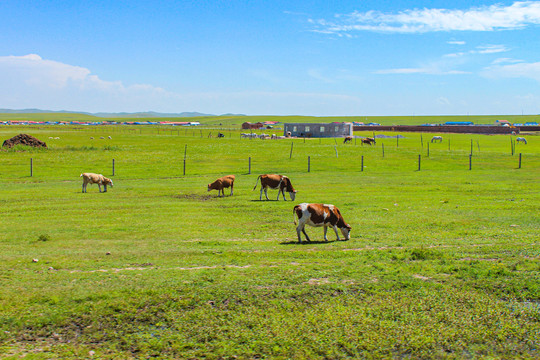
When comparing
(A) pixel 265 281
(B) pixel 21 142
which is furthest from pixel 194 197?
(B) pixel 21 142

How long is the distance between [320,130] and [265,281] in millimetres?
98283

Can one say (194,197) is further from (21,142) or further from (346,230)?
(21,142)

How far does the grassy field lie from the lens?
850cm

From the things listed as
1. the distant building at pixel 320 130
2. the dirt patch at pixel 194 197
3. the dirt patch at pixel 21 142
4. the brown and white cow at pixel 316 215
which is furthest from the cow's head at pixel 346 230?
the distant building at pixel 320 130

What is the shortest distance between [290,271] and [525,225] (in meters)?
10.7

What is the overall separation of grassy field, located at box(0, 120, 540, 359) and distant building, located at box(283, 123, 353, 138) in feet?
271

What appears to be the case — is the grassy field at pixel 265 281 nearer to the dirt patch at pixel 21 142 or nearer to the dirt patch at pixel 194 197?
the dirt patch at pixel 194 197

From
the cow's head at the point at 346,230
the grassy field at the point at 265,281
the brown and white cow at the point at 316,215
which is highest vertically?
the brown and white cow at the point at 316,215

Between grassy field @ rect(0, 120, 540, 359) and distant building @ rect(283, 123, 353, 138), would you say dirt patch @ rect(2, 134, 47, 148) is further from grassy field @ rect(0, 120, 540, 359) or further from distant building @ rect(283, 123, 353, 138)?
distant building @ rect(283, 123, 353, 138)

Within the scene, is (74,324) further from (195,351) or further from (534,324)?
(534,324)

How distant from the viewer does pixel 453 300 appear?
10180mm

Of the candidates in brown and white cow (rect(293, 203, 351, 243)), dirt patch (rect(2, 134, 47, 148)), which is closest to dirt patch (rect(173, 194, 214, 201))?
brown and white cow (rect(293, 203, 351, 243))

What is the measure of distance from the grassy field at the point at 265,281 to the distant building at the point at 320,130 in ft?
271

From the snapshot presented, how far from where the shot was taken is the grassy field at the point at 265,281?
8.50 meters
